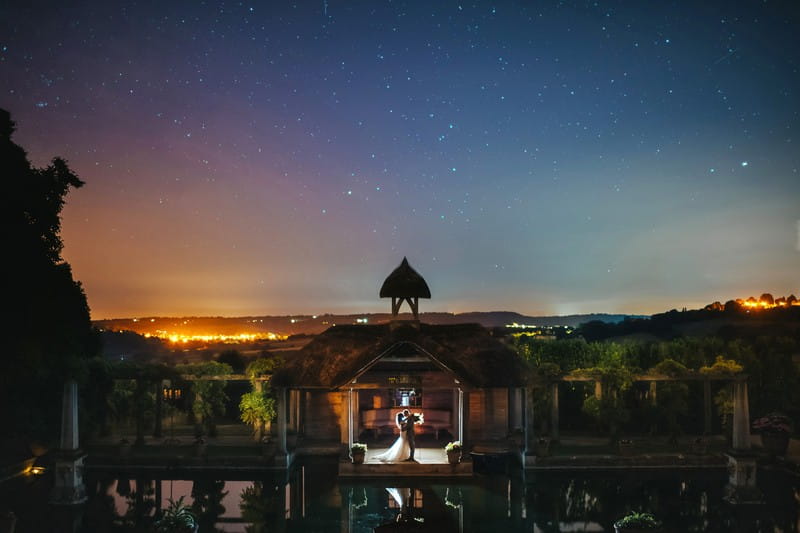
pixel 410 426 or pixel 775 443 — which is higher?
pixel 410 426

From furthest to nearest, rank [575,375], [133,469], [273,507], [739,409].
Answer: [575,375] < [133,469] < [739,409] < [273,507]

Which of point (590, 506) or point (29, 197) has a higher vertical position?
point (29, 197)

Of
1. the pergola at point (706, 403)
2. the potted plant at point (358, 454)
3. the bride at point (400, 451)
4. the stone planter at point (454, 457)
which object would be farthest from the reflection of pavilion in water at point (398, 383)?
the bride at point (400, 451)

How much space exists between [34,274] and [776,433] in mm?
27952

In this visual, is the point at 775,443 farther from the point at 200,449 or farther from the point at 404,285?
the point at 200,449

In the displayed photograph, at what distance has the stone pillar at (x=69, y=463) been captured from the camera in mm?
21188

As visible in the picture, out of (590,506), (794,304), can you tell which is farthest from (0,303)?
(794,304)

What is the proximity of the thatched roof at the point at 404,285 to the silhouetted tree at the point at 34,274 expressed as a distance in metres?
13.3

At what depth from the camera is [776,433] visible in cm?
2686

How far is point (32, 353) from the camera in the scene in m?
19.1

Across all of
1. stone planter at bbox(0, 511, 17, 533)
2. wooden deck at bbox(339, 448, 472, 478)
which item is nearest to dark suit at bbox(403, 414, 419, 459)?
wooden deck at bbox(339, 448, 472, 478)

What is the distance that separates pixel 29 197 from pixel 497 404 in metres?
22.1

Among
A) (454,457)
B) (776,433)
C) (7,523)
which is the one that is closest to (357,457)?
(454,457)

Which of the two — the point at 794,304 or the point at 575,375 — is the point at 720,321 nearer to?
the point at 794,304
